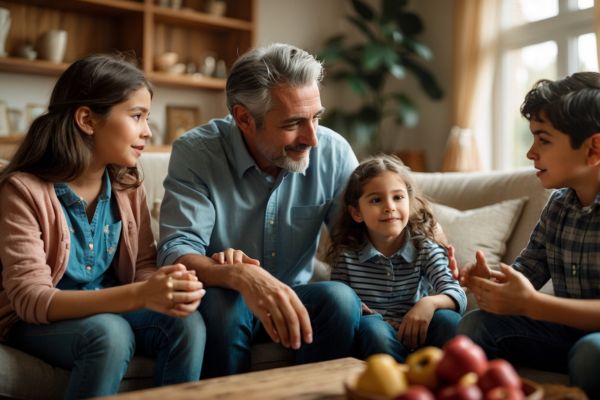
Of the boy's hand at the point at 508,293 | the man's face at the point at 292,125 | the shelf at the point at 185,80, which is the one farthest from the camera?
the shelf at the point at 185,80

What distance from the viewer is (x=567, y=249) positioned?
167 centimetres

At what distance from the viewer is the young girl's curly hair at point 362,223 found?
2039 mm

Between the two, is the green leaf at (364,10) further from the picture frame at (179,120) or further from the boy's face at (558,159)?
the boy's face at (558,159)

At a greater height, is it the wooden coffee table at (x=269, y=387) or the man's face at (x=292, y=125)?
the man's face at (x=292, y=125)

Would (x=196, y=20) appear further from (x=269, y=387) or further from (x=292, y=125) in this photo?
(x=269, y=387)

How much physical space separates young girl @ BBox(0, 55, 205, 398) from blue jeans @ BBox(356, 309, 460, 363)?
459 mm

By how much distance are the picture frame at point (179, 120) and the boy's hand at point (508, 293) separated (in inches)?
122

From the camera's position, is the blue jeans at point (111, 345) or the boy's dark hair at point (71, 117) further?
the boy's dark hair at point (71, 117)

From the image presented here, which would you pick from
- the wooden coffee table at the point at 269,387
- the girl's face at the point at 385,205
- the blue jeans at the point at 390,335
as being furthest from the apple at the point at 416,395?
the girl's face at the point at 385,205

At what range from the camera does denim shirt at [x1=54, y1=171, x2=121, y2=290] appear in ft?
5.74

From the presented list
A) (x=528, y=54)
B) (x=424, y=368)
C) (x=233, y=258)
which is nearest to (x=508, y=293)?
(x=424, y=368)

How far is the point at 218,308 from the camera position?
1.67 meters

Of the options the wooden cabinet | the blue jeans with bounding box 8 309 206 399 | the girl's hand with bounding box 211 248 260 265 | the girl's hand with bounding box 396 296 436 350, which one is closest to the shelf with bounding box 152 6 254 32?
the wooden cabinet

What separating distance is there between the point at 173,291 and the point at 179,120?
10.0 ft
